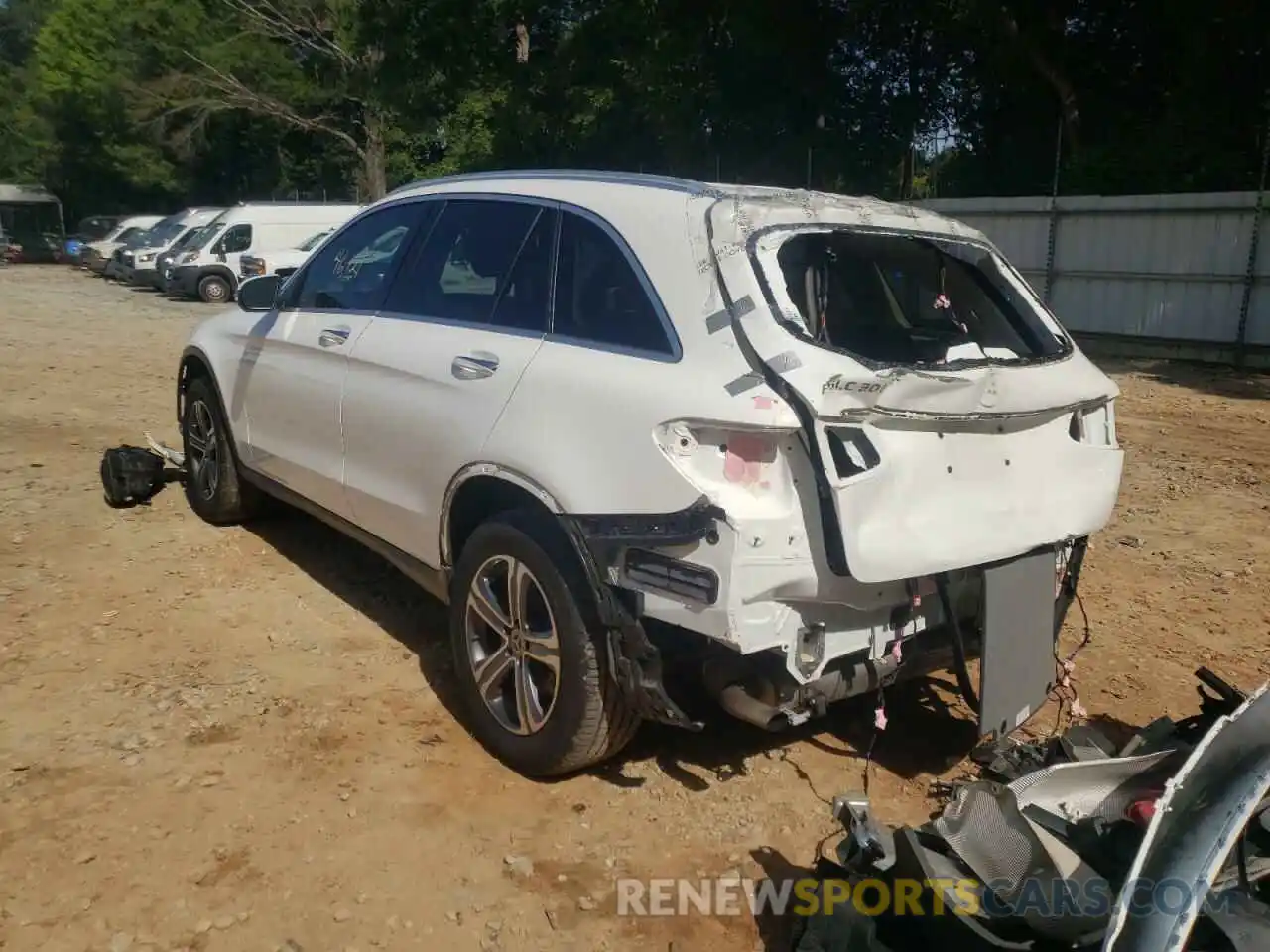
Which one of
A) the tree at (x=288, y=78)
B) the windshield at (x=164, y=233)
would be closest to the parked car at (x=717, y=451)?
the windshield at (x=164, y=233)

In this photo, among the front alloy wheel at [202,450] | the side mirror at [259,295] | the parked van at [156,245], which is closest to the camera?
the side mirror at [259,295]

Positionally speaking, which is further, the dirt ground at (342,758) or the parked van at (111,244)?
the parked van at (111,244)

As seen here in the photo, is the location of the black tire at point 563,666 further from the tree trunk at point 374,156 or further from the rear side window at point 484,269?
the tree trunk at point 374,156

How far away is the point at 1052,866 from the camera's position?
239cm

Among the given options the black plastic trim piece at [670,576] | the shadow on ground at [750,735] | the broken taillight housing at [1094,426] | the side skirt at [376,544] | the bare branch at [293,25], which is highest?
the bare branch at [293,25]

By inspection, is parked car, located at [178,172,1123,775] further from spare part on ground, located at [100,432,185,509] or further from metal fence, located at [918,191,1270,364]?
metal fence, located at [918,191,1270,364]

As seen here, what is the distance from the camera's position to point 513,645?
3441 mm

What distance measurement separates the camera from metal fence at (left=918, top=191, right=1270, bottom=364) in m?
13.0

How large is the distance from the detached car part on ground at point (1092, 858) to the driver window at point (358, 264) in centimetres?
274

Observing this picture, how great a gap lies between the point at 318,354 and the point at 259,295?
84 cm

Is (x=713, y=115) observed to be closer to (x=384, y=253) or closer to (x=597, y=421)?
(x=384, y=253)

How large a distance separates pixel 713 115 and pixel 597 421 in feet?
63.2

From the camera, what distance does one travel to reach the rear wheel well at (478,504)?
3.37 m

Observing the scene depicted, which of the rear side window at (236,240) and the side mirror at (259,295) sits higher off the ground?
the rear side window at (236,240)
